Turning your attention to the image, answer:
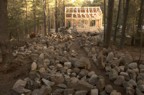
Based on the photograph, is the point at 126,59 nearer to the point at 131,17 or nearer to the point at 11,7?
the point at 131,17

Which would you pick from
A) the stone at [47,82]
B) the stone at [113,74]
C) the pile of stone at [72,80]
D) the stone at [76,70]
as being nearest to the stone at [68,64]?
the pile of stone at [72,80]

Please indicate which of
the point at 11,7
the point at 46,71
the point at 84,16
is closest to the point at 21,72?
the point at 46,71

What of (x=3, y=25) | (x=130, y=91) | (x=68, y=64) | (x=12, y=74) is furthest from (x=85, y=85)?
(x=3, y=25)

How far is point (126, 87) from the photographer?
21.0ft

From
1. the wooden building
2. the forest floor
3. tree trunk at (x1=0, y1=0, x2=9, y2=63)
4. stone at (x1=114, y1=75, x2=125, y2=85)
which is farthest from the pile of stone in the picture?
the wooden building

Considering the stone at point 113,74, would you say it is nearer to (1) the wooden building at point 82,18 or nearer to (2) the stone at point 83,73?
(2) the stone at point 83,73

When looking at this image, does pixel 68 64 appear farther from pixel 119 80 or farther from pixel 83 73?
pixel 119 80

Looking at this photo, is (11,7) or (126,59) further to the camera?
(11,7)

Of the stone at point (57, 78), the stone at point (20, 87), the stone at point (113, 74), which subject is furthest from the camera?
the stone at point (113, 74)

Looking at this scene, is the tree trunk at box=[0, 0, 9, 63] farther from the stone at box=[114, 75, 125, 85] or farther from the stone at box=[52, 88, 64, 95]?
the stone at box=[114, 75, 125, 85]

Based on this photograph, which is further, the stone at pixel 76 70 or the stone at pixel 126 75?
the stone at pixel 76 70

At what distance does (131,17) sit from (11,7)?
1582cm

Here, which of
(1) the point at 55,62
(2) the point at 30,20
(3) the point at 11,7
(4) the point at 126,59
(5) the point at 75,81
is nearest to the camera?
(5) the point at 75,81

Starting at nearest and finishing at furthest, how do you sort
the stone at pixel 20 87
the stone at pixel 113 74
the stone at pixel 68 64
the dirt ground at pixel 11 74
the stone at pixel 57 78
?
the stone at pixel 20 87
the dirt ground at pixel 11 74
the stone at pixel 57 78
the stone at pixel 113 74
the stone at pixel 68 64
